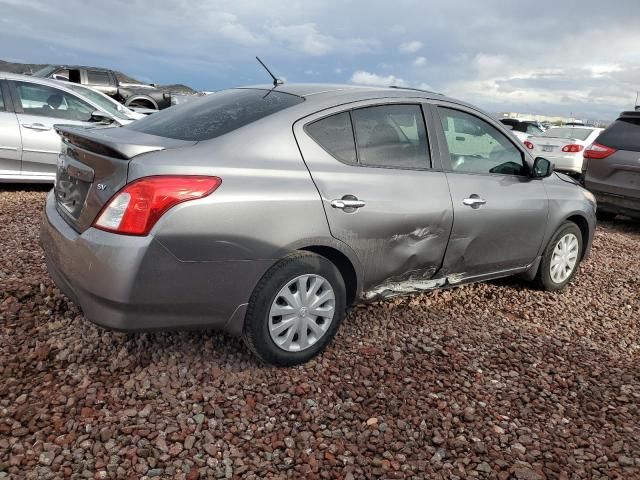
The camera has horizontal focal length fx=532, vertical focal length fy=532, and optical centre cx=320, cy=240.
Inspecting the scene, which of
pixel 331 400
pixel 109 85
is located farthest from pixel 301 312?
pixel 109 85

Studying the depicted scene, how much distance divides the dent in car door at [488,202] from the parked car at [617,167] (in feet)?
13.0

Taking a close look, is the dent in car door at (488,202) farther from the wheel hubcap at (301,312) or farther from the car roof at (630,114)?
the car roof at (630,114)

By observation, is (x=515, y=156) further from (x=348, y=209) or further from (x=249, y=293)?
(x=249, y=293)

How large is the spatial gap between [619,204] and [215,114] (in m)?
6.55

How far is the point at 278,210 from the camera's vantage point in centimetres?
272

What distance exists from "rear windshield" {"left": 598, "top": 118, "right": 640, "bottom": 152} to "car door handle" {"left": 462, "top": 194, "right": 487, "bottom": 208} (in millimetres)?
4946

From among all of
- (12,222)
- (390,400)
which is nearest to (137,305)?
(390,400)

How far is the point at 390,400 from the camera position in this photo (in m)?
2.83

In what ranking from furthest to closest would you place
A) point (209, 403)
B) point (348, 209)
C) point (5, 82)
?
point (5, 82), point (348, 209), point (209, 403)

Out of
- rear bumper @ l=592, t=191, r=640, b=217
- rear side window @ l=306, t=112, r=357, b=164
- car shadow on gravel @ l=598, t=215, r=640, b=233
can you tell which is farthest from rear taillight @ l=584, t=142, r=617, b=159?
rear side window @ l=306, t=112, r=357, b=164

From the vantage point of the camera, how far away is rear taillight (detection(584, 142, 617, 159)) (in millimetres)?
7562

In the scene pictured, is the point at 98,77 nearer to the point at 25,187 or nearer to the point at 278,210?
the point at 25,187

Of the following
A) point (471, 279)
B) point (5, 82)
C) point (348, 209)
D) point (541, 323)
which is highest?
point (5, 82)

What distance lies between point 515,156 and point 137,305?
9.87 feet
